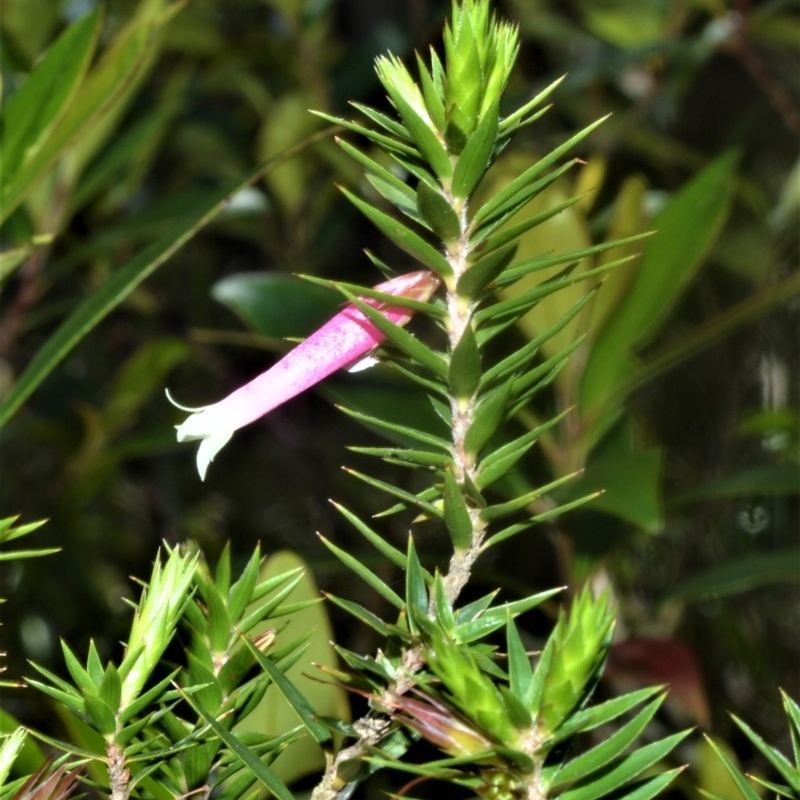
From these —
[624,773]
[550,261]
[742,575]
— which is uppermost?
[550,261]

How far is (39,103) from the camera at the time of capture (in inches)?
23.1

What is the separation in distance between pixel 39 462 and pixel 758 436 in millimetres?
1085

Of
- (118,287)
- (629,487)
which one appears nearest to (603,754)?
(118,287)

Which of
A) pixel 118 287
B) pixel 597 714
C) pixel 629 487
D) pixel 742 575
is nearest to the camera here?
pixel 597 714

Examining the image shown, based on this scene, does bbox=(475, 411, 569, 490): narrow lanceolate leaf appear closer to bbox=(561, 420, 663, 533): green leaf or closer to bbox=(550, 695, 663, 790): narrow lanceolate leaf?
bbox=(550, 695, 663, 790): narrow lanceolate leaf

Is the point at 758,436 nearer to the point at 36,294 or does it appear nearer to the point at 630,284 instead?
the point at 630,284

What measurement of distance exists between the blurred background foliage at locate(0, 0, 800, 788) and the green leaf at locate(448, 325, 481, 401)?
0.30m

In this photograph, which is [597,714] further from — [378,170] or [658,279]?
[658,279]

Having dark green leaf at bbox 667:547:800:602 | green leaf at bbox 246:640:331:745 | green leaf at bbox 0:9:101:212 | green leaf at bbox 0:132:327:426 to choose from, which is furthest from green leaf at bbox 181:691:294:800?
dark green leaf at bbox 667:547:800:602

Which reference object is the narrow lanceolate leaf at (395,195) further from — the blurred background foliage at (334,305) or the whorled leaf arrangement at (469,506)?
the blurred background foliage at (334,305)

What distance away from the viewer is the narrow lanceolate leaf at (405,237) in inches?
10.3

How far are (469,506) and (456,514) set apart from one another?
13 millimetres

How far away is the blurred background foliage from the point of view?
848 mm

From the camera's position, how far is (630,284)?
87cm
